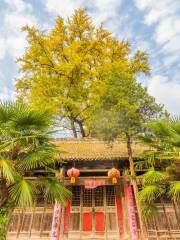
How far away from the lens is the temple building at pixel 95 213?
28.9 feet

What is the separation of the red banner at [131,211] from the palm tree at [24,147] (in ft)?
10.7

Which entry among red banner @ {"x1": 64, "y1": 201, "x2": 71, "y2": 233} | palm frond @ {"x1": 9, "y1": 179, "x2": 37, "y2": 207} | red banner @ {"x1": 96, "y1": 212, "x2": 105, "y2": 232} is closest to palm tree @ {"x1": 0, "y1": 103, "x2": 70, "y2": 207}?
palm frond @ {"x1": 9, "y1": 179, "x2": 37, "y2": 207}

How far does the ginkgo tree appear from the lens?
16.2m

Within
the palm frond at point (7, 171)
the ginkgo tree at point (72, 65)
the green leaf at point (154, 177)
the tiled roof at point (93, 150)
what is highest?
the ginkgo tree at point (72, 65)

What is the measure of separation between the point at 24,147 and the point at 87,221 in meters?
4.62

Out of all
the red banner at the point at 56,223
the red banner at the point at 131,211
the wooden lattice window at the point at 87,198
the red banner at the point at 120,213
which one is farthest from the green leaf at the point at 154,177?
the wooden lattice window at the point at 87,198

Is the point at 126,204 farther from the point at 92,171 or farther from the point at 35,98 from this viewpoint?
the point at 35,98

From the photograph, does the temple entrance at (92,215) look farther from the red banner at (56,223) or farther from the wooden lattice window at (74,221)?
the red banner at (56,223)

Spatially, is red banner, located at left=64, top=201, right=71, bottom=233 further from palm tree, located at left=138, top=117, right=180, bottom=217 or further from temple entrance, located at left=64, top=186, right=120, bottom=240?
palm tree, located at left=138, top=117, right=180, bottom=217

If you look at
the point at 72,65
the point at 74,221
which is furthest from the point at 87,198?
the point at 72,65

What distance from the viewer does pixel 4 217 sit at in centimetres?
700

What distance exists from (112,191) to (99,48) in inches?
432

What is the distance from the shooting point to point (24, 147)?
6.47 meters

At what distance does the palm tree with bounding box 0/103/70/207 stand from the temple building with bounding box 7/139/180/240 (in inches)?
96.8
